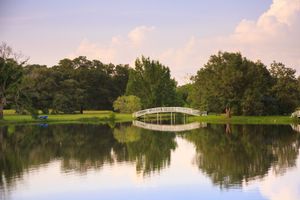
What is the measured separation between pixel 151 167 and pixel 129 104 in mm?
46061

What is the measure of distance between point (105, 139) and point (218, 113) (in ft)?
85.1

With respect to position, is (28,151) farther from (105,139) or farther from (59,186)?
(59,186)

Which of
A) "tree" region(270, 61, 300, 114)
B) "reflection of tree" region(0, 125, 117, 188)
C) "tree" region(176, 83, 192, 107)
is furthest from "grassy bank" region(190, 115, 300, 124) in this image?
"tree" region(176, 83, 192, 107)

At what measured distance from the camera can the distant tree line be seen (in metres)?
52.4

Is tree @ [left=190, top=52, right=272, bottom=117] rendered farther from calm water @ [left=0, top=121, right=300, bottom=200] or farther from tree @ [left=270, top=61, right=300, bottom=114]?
calm water @ [left=0, top=121, right=300, bottom=200]

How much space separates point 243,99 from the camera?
52000 millimetres

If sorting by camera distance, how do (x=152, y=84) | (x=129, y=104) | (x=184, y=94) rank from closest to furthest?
(x=129, y=104) < (x=152, y=84) < (x=184, y=94)

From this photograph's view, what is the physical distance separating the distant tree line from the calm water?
62.7ft

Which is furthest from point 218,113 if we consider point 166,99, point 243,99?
point 166,99

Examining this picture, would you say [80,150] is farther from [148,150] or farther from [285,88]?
[285,88]

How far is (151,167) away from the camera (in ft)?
70.4

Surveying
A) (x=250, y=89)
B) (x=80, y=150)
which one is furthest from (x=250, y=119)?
(x=80, y=150)

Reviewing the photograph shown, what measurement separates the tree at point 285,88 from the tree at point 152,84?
20.2m

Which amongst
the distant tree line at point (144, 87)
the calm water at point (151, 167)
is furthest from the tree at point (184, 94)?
the calm water at point (151, 167)
